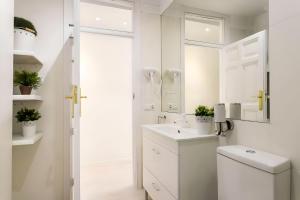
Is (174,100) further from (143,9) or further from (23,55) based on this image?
(23,55)

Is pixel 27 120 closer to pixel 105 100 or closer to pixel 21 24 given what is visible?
pixel 21 24

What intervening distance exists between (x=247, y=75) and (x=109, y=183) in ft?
7.39

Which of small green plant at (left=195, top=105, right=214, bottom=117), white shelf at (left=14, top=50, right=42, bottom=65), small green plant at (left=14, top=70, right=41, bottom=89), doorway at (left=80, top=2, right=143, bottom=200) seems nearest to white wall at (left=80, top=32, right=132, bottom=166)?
doorway at (left=80, top=2, right=143, bottom=200)

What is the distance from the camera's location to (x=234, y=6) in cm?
140

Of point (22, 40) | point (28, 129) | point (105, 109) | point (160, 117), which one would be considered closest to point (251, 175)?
point (160, 117)

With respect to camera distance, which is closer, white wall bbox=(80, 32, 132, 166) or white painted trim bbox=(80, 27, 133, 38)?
white painted trim bbox=(80, 27, 133, 38)

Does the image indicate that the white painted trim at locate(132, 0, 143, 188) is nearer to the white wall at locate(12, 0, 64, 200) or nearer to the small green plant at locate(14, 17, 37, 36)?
the white wall at locate(12, 0, 64, 200)

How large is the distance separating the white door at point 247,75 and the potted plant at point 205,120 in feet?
0.55

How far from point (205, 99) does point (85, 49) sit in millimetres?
2336

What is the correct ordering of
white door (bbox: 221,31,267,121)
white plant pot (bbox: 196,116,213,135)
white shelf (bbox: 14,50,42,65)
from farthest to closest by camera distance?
1. white shelf (bbox: 14,50,42,65)
2. white plant pot (bbox: 196,116,213,135)
3. white door (bbox: 221,31,267,121)

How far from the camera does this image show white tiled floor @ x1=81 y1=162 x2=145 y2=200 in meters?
2.18

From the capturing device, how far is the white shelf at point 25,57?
1599 mm

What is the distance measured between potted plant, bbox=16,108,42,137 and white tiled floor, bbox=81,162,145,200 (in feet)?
3.40

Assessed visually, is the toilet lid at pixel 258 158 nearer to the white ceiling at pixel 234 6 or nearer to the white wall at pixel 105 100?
the white ceiling at pixel 234 6
